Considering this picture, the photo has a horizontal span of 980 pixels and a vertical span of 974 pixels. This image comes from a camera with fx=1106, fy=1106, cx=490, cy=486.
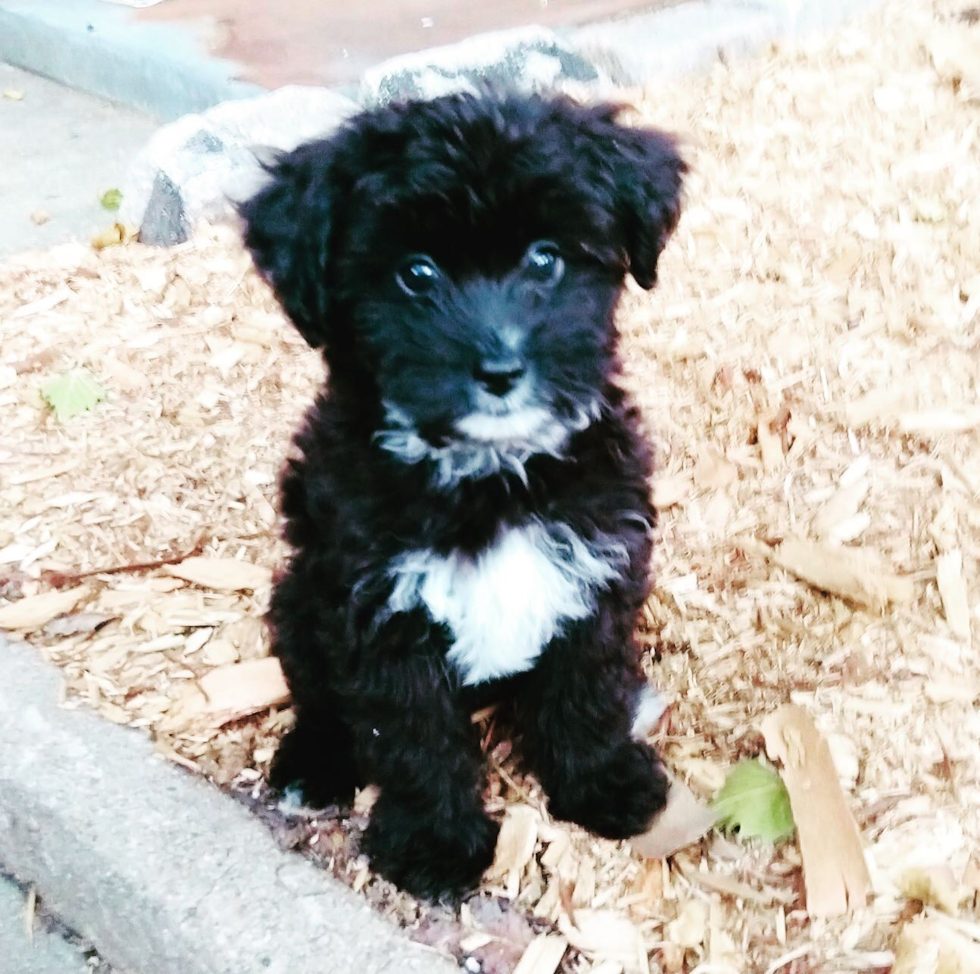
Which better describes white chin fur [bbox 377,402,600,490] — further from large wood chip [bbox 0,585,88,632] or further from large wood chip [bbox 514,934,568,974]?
large wood chip [bbox 0,585,88,632]

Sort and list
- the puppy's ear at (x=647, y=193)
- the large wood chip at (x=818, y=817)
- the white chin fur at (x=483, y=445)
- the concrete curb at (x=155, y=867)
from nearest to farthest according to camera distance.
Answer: the white chin fur at (x=483, y=445), the puppy's ear at (x=647, y=193), the concrete curb at (x=155, y=867), the large wood chip at (x=818, y=817)

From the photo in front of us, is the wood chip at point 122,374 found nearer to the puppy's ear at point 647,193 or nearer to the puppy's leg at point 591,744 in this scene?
the puppy's leg at point 591,744

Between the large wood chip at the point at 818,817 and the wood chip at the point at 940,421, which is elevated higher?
the wood chip at the point at 940,421

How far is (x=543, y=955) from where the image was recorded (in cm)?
226

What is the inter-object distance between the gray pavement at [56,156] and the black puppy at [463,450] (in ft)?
12.1

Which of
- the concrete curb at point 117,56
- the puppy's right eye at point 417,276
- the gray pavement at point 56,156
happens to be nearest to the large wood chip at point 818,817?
the puppy's right eye at point 417,276

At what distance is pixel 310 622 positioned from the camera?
2428 mm

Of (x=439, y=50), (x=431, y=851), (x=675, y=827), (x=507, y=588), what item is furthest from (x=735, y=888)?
(x=439, y=50)

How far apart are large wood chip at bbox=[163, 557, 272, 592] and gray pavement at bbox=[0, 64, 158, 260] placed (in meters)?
2.65

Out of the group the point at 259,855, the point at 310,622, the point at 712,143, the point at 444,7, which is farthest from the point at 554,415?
the point at 444,7

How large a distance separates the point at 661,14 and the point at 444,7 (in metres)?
1.42

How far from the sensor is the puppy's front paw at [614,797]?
248 cm

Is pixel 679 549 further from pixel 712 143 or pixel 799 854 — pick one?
pixel 712 143

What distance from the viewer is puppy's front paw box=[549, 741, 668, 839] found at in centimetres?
248
